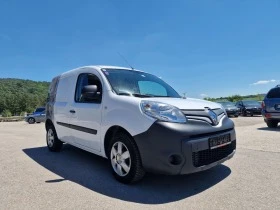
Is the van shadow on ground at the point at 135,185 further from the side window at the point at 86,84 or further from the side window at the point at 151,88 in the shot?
the side window at the point at 151,88

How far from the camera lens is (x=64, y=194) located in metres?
3.44

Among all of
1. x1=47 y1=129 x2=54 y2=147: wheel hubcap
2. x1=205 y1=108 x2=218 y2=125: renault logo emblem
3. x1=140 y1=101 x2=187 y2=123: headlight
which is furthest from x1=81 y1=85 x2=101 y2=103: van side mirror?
x1=47 y1=129 x2=54 y2=147: wheel hubcap

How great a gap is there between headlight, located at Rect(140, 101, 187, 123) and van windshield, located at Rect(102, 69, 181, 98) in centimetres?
56

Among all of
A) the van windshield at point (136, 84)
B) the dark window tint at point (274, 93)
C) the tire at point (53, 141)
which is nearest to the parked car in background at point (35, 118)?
the tire at point (53, 141)

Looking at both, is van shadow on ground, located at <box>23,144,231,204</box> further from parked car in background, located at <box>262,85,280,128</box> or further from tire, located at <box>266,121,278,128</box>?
tire, located at <box>266,121,278,128</box>

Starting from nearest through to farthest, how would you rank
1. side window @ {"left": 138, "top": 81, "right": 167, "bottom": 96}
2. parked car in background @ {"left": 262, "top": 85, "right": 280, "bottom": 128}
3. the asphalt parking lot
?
the asphalt parking lot → side window @ {"left": 138, "top": 81, "right": 167, "bottom": 96} → parked car in background @ {"left": 262, "top": 85, "right": 280, "bottom": 128}

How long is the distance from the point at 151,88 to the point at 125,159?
1.53 metres

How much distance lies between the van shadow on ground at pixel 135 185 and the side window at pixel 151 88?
141 centimetres

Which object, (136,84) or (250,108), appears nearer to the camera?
(136,84)

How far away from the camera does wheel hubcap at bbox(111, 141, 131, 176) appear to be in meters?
3.75

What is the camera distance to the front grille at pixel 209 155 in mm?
3395

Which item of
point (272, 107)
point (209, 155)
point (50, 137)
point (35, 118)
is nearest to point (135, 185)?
point (209, 155)

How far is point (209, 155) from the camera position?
3.55 metres

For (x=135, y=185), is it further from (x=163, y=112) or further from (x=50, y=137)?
(x=50, y=137)
